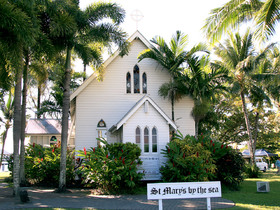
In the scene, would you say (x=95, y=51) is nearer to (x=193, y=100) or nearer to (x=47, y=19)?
(x=47, y=19)

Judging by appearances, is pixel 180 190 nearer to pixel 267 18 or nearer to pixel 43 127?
pixel 267 18

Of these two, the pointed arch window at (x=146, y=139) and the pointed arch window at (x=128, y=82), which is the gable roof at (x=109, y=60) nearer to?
the pointed arch window at (x=128, y=82)

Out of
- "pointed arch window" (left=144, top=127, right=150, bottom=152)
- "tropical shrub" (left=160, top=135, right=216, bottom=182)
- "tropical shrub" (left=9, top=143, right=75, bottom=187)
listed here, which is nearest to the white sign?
"tropical shrub" (left=160, top=135, right=216, bottom=182)

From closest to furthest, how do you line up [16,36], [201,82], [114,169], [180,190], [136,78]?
[180,190] < [16,36] < [114,169] < [201,82] < [136,78]

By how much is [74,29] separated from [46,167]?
810 centimetres

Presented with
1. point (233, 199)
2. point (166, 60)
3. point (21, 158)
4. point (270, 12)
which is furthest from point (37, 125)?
point (270, 12)

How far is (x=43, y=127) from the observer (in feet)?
114

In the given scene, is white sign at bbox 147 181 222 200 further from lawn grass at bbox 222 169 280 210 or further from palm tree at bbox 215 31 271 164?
palm tree at bbox 215 31 271 164

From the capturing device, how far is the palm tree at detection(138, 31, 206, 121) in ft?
61.7

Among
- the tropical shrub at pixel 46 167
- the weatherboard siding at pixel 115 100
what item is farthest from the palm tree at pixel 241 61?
the tropical shrub at pixel 46 167

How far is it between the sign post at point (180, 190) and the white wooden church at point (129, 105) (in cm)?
737

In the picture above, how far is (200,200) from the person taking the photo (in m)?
12.2

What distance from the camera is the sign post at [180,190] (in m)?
8.66

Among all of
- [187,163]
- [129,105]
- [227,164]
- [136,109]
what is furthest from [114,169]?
[129,105]
